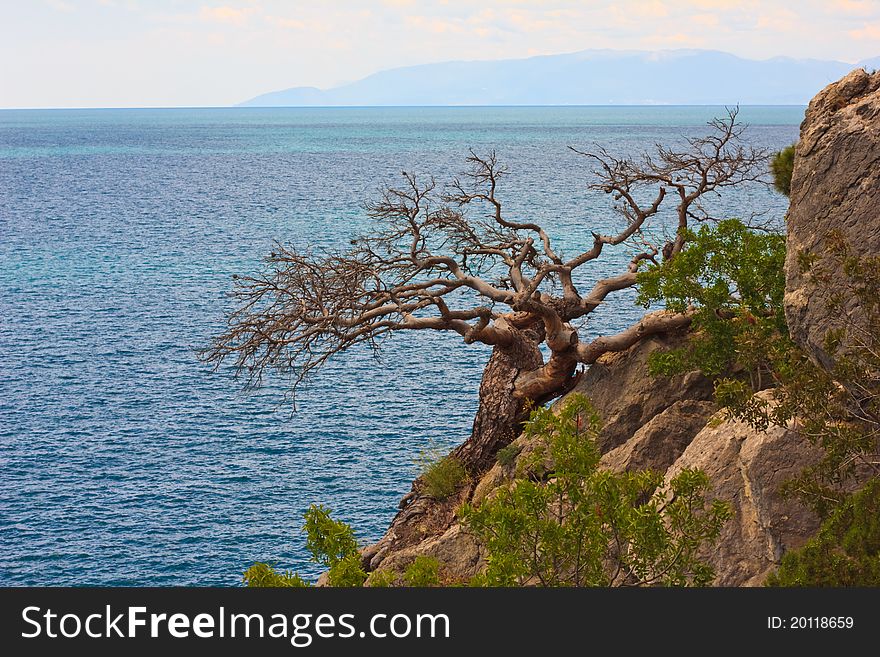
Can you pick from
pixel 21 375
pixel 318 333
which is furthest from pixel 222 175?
pixel 318 333

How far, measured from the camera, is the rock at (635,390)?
32.2 meters

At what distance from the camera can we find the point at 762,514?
22.2 meters

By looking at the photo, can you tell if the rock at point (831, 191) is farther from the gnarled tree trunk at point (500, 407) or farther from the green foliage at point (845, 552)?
the gnarled tree trunk at point (500, 407)

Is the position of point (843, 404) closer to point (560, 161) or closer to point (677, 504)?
point (677, 504)

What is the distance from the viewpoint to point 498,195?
131 meters

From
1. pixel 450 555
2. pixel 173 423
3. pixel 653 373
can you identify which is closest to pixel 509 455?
pixel 450 555

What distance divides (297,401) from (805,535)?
41.1 metres

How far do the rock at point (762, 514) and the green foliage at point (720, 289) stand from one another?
6356 millimetres

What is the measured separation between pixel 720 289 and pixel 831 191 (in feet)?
33.1

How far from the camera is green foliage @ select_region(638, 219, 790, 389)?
29531mm

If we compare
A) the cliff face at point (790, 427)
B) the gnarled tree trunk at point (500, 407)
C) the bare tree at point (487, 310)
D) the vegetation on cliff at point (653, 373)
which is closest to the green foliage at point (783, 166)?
the vegetation on cliff at point (653, 373)

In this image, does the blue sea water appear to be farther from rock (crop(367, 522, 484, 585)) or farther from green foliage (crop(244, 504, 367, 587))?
green foliage (crop(244, 504, 367, 587))

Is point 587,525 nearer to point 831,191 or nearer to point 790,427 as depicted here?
point 790,427

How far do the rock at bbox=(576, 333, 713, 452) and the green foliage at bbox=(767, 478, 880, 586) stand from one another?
44.0 feet
